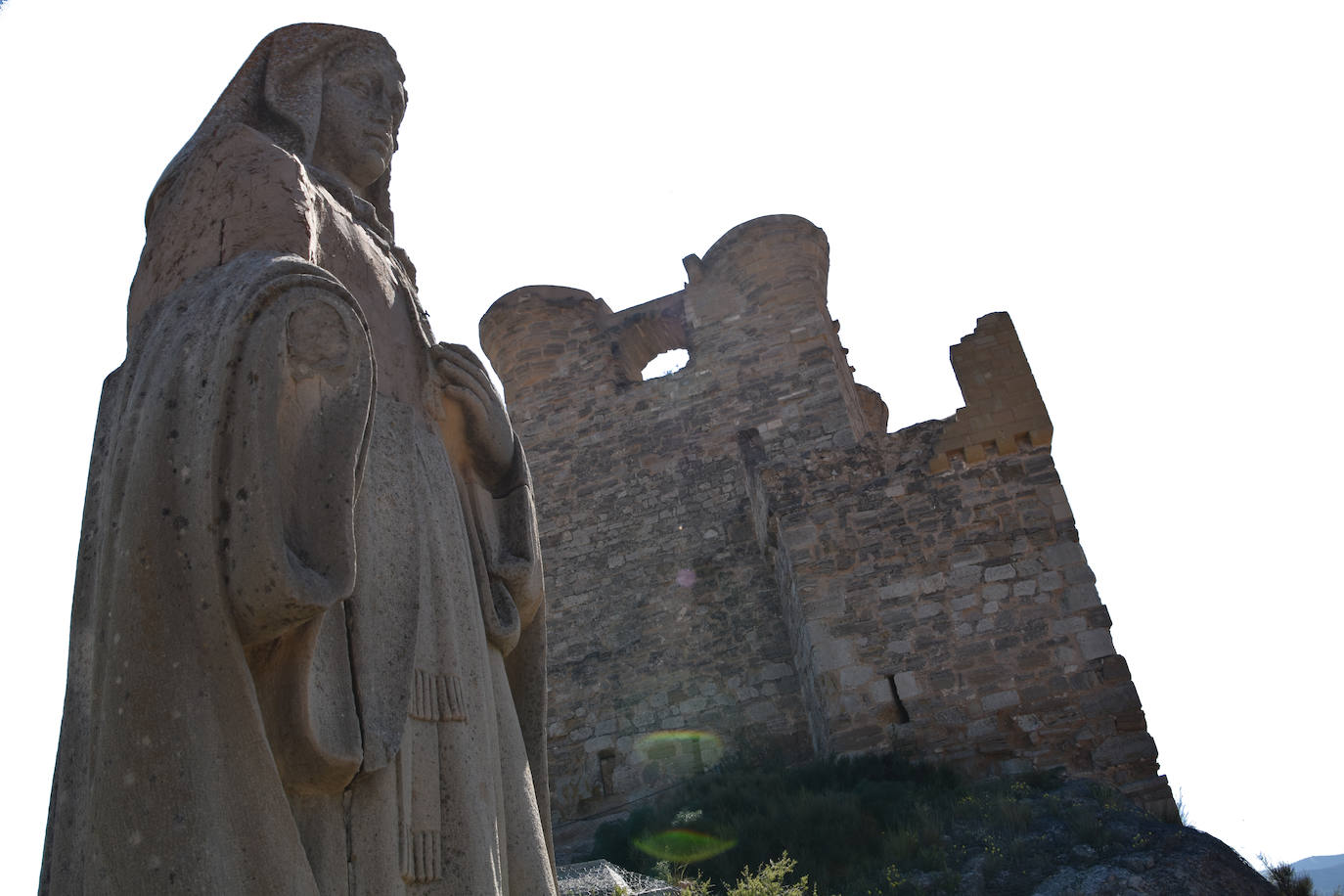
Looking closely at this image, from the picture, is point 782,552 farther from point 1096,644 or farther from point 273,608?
point 273,608

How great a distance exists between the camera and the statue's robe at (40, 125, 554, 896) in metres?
1.58

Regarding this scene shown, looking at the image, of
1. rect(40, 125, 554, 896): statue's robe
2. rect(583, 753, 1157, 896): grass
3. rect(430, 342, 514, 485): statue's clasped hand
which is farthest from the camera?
rect(583, 753, 1157, 896): grass

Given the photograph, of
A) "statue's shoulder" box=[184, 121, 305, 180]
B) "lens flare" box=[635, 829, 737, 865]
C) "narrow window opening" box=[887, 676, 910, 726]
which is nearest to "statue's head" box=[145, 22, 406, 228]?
"statue's shoulder" box=[184, 121, 305, 180]

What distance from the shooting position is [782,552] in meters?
10.6

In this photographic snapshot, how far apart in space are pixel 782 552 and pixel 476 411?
27.1 feet

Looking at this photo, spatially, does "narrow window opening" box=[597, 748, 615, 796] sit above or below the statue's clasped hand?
above

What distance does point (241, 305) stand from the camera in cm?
180

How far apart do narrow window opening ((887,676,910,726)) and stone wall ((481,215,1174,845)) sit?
0.08 feet

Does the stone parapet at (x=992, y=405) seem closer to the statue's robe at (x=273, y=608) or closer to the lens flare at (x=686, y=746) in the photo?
the lens flare at (x=686, y=746)

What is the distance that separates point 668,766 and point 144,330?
33.0ft

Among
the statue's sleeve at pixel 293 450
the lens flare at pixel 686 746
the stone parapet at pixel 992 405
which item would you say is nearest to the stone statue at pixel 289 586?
the statue's sleeve at pixel 293 450

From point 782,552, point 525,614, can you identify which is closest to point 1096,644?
point 782,552

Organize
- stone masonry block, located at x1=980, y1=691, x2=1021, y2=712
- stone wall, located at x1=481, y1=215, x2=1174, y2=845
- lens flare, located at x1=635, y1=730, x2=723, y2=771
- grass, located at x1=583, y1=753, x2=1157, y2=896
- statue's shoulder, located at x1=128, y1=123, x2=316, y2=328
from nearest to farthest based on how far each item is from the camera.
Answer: statue's shoulder, located at x1=128, y1=123, x2=316, y2=328
grass, located at x1=583, y1=753, x2=1157, y2=896
stone masonry block, located at x1=980, y1=691, x2=1021, y2=712
stone wall, located at x1=481, y1=215, x2=1174, y2=845
lens flare, located at x1=635, y1=730, x2=723, y2=771

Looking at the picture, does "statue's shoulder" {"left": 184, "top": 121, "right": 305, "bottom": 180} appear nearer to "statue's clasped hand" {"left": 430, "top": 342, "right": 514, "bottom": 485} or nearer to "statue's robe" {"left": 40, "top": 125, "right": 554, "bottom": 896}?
"statue's robe" {"left": 40, "top": 125, "right": 554, "bottom": 896}
